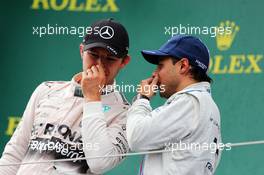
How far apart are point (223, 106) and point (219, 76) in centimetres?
18

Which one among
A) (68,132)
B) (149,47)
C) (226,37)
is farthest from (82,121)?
(226,37)

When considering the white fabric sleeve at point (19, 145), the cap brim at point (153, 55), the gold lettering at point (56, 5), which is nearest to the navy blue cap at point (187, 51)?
the cap brim at point (153, 55)

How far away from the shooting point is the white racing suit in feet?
6.48

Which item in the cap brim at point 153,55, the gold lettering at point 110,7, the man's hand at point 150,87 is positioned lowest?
the man's hand at point 150,87

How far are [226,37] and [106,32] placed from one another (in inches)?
68.5

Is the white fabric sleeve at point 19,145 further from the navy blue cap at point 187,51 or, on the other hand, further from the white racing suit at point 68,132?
the navy blue cap at point 187,51

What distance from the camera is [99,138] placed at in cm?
196

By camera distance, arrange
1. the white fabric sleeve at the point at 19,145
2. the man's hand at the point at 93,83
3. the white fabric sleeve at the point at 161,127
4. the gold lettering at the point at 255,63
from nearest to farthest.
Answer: the white fabric sleeve at the point at 161,127 → the man's hand at the point at 93,83 → the white fabric sleeve at the point at 19,145 → the gold lettering at the point at 255,63

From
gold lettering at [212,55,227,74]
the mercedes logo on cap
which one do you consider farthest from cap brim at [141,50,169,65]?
gold lettering at [212,55,227,74]

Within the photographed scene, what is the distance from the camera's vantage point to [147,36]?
12.2 feet

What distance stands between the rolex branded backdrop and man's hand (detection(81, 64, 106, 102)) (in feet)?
4.96

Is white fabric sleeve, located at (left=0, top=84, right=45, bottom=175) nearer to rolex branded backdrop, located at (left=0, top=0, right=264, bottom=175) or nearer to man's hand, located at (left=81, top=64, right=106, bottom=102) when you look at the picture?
man's hand, located at (left=81, top=64, right=106, bottom=102)

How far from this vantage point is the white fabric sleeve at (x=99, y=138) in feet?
6.42

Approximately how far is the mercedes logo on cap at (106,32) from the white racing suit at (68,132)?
0.18 metres
